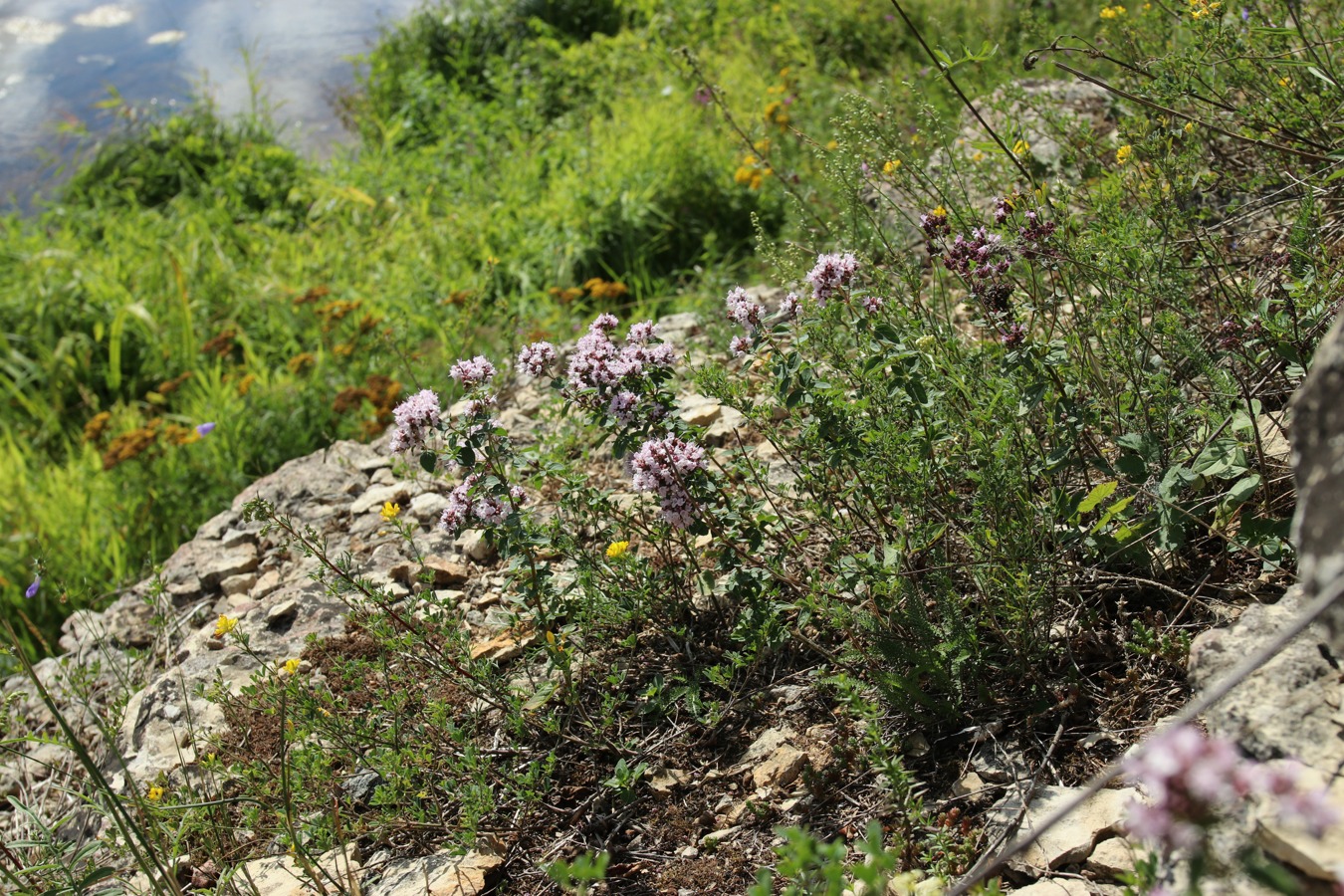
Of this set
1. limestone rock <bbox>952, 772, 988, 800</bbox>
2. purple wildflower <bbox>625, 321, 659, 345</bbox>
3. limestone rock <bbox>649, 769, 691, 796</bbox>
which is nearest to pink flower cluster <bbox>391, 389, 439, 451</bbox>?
purple wildflower <bbox>625, 321, 659, 345</bbox>

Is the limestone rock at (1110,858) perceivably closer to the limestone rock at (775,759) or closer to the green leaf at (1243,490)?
the limestone rock at (775,759)

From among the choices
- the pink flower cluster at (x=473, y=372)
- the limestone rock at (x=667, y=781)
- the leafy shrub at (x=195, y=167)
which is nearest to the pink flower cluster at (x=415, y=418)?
the pink flower cluster at (x=473, y=372)

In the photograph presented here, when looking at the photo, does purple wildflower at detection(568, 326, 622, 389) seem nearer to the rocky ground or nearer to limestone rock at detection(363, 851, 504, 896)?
the rocky ground

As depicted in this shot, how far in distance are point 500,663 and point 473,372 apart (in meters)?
0.83

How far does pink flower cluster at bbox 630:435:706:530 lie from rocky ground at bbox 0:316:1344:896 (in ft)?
1.65

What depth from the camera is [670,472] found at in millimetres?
2379

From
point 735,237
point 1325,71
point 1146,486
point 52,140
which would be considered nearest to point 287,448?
point 735,237

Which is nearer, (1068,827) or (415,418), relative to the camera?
(1068,827)

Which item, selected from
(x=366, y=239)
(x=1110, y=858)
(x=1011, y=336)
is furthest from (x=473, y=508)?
(x=366, y=239)

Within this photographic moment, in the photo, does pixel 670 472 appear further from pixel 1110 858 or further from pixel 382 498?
pixel 382 498

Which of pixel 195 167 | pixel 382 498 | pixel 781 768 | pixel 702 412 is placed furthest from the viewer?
pixel 195 167

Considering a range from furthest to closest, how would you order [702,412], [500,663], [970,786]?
[702,412], [500,663], [970,786]

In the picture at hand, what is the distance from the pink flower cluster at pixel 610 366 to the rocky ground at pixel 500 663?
780 mm

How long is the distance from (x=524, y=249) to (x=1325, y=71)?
12.6 ft
